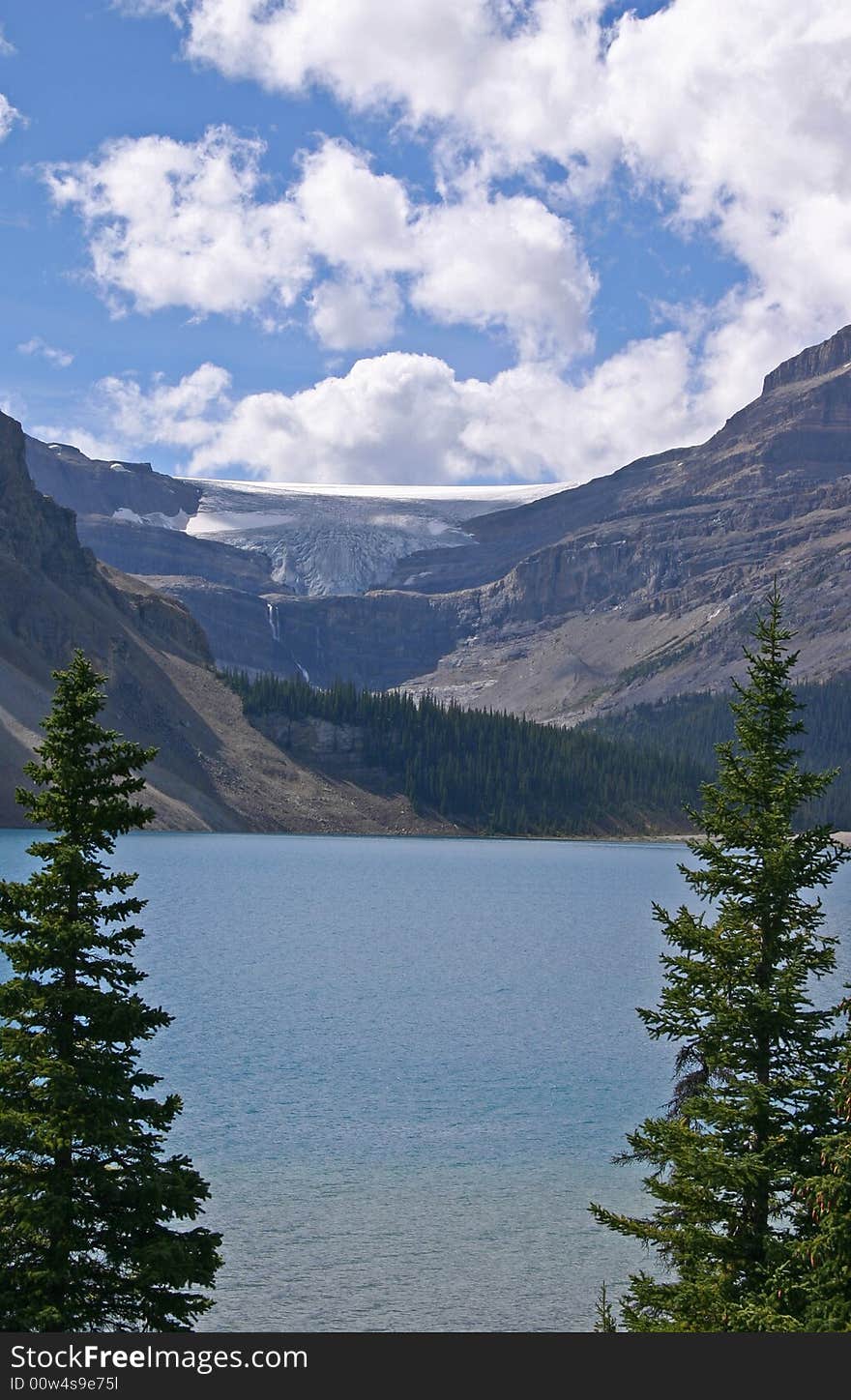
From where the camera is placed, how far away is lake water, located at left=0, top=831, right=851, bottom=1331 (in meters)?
29.5

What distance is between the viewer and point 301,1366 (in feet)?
39.2

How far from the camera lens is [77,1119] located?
1748 cm

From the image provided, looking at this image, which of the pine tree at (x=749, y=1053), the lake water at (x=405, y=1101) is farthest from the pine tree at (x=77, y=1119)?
the lake water at (x=405, y=1101)

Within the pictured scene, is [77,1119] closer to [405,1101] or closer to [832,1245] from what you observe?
[832,1245]

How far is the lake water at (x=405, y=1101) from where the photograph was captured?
2950cm

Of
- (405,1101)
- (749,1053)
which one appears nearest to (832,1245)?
(749,1053)

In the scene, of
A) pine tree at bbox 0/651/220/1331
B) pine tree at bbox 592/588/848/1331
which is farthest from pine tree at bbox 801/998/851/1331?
pine tree at bbox 0/651/220/1331

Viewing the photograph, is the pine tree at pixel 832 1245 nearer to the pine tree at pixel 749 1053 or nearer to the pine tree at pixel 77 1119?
the pine tree at pixel 749 1053

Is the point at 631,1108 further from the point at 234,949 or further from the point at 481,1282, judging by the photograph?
the point at 234,949

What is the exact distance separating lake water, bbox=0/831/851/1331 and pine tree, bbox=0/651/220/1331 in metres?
9.48

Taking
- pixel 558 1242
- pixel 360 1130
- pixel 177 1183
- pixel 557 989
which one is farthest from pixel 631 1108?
pixel 177 1183

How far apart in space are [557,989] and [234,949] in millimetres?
20588

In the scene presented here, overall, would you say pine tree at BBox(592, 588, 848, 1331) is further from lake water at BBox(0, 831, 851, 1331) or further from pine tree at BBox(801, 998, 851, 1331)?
lake water at BBox(0, 831, 851, 1331)

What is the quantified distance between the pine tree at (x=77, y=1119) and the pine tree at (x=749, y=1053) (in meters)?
7.21
